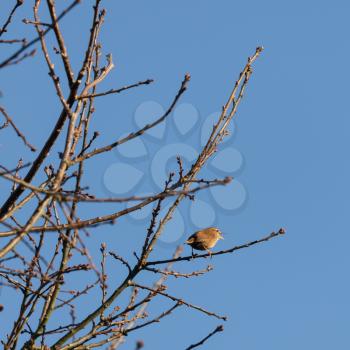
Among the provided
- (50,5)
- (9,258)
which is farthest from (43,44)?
(9,258)

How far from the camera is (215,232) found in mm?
7234

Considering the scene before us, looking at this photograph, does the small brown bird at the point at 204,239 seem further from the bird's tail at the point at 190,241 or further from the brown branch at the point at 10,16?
the brown branch at the point at 10,16

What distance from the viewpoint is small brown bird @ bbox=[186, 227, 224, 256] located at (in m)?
6.96

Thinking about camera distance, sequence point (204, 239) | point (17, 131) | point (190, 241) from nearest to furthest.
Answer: point (17, 131)
point (204, 239)
point (190, 241)

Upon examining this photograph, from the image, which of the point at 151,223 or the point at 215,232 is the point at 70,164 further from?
the point at 215,232

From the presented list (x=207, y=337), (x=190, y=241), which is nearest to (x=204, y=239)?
(x=190, y=241)

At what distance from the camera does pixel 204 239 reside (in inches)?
275

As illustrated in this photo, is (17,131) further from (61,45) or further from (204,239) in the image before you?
(204,239)

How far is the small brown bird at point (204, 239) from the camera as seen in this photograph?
6957 millimetres

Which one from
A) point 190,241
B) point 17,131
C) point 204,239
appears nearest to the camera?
point 17,131

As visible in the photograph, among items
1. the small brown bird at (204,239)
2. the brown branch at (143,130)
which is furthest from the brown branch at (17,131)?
the small brown bird at (204,239)

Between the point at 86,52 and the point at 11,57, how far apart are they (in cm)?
78

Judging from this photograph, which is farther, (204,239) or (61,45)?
(204,239)

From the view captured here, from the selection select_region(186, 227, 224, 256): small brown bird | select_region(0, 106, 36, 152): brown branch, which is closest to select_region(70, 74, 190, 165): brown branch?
select_region(0, 106, 36, 152): brown branch
